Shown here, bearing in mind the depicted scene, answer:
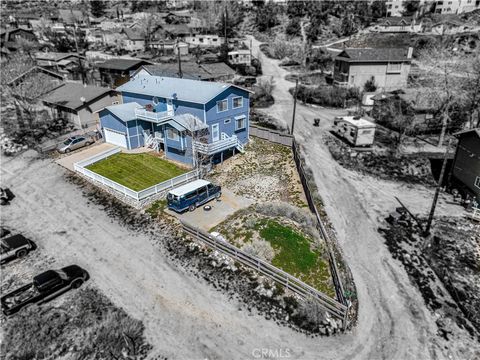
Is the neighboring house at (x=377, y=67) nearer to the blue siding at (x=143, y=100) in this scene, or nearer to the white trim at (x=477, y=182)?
the white trim at (x=477, y=182)

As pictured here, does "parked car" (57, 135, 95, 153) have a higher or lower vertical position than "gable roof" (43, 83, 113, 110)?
lower

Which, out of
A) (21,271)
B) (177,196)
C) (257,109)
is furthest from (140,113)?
(257,109)

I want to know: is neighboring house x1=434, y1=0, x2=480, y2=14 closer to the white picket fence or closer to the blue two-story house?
the blue two-story house

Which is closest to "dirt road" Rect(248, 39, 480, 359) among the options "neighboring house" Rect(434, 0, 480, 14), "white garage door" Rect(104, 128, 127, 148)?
"white garage door" Rect(104, 128, 127, 148)

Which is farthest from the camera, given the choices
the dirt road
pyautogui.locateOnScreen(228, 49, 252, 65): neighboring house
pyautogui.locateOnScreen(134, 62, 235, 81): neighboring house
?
pyautogui.locateOnScreen(228, 49, 252, 65): neighboring house

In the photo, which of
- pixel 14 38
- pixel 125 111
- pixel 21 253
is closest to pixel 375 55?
pixel 125 111

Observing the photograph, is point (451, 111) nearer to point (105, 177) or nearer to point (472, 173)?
point (472, 173)

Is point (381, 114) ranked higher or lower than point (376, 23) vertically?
lower
